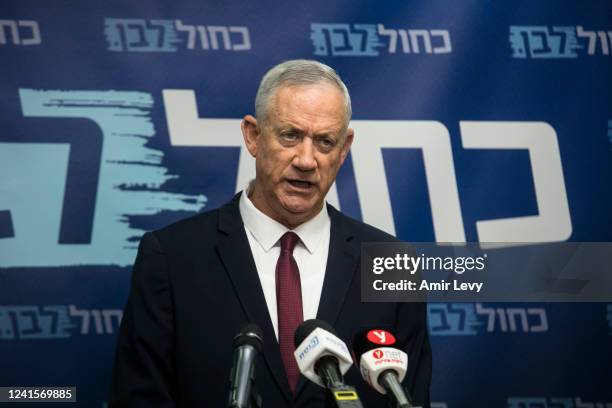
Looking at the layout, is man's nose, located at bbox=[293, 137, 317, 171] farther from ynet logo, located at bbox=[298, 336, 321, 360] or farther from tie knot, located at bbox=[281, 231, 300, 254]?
ynet logo, located at bbox=[298, 336, 321, 360]

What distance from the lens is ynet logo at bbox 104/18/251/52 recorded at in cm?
369

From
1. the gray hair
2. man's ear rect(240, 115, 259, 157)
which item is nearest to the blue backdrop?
man's ear rect(240, 115, 259, 157)

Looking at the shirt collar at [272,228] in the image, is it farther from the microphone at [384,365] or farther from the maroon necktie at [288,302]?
the microphone at [384,365]

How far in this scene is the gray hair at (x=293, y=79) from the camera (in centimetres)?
279

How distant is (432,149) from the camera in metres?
3.79

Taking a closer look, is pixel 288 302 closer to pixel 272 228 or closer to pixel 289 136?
pixel 272 228

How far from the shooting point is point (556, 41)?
152 inches

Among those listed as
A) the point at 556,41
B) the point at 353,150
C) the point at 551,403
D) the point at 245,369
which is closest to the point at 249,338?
the point at 245,369

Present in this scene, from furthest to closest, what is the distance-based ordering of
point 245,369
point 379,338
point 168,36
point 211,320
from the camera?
point 168,36
point 211,320
point 379,338
point 245,369

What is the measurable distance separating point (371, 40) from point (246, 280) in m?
1.46

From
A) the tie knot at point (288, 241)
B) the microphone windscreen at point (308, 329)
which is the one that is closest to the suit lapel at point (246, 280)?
the tie knot at point (288, 241)

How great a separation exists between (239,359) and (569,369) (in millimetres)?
2487

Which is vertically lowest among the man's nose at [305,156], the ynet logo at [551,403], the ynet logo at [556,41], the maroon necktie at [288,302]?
the ynet logo at [551,403]

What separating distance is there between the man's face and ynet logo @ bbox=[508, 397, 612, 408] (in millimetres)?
1550
